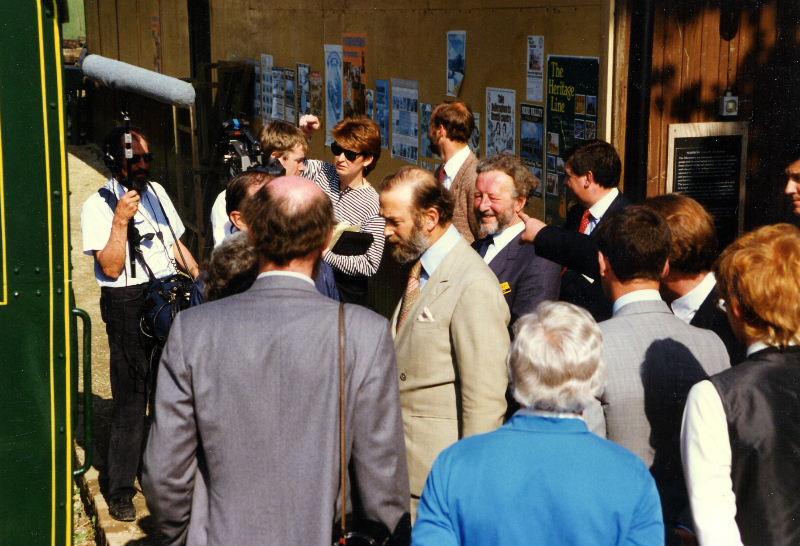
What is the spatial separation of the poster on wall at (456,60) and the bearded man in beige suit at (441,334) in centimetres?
359

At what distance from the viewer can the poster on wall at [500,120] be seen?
22.6 feet

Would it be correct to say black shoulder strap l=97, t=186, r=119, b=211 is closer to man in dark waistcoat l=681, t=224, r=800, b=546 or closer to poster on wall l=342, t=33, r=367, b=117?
man in dark waistcoat l=681, t=224, r=800, b=546

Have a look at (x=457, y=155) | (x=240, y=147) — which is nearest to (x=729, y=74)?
(x=457, y=155)

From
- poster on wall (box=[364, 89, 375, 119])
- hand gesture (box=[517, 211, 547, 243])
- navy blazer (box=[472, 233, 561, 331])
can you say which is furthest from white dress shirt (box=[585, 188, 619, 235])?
poster on wall (box=[364, 89, 375, 119])

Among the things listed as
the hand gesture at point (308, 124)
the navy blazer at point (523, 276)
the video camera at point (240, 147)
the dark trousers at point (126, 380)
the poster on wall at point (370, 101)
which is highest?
the poster on wall at point (370, 101)

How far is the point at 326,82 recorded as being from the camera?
33.8 feet

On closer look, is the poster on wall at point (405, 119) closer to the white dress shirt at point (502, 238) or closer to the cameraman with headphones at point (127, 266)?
the cameraman with headphones at point (127, 266)

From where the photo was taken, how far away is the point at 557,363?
2521 mm

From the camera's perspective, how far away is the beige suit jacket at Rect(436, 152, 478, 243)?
6.06 m

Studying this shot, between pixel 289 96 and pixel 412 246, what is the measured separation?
7.76 metres

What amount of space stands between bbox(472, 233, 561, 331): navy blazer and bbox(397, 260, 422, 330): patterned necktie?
492mm

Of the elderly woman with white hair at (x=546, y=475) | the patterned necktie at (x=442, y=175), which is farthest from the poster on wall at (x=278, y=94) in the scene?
the elderly woman with white hair at (x=546, y=475)

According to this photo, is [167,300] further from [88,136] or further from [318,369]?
[88,136]

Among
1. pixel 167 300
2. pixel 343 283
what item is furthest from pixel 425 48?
pixel 167 300
